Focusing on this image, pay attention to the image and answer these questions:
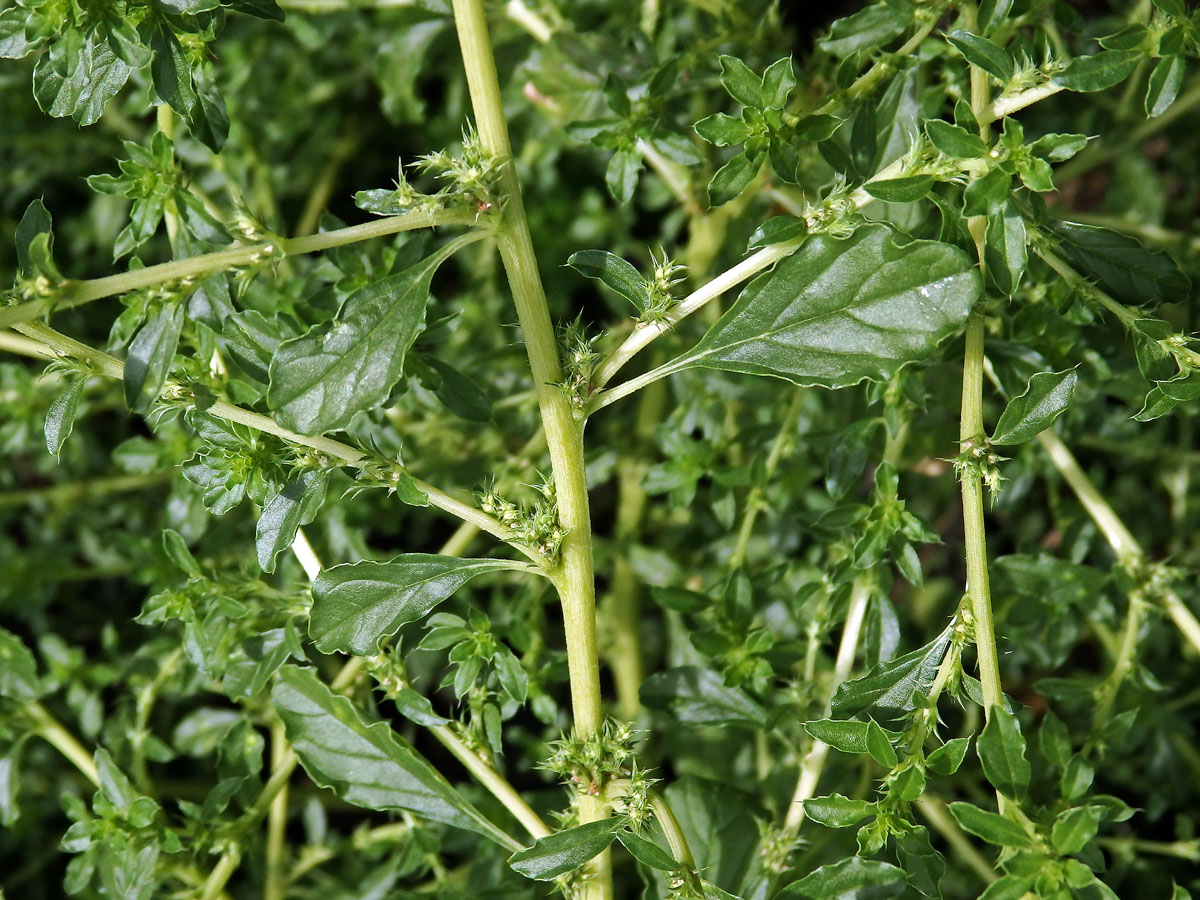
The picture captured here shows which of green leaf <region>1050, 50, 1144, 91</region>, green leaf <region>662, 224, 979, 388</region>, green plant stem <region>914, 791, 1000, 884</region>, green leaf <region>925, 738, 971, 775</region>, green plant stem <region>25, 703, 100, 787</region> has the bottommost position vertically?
green plant stem <region>914, 791, 1000, 884</region>

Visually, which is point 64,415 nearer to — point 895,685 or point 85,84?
point 85,84

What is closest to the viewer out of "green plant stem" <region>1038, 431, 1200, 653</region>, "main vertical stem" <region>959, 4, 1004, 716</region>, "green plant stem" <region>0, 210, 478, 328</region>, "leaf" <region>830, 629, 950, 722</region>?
"green plant stem" <region>0, 210, 478, 328</region>

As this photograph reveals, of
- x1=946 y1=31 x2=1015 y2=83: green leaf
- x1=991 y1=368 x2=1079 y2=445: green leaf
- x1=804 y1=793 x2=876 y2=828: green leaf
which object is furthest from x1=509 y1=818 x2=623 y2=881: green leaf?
x1=946 y1=31 x2=1015 y2=83: green leaf

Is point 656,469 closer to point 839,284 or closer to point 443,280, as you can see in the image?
point 839,284

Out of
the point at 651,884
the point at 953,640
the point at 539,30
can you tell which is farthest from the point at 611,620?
the point at 539,30

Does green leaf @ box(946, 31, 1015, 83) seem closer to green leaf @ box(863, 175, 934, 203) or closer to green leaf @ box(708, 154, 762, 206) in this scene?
green leaf @ box(863, 175, 934, 203)

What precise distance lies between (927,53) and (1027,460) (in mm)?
709

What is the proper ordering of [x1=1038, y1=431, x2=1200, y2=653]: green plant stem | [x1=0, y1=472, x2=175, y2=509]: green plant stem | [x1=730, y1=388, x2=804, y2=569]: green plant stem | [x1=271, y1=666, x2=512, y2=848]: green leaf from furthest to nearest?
1. [x1=0, y1=472, x2=175, y2=509]: green plant stem
2. [x1=730, y1=388, x2=804, y2=569]: green plant stem
3. [x1=1038, y1=431, x2=1200, y2=653]: green plant stem
4. [x1=271, y1=666, x2=512, y2=848]: green leaf

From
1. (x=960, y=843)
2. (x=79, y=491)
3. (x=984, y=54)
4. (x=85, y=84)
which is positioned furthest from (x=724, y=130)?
(x=79, y=491)

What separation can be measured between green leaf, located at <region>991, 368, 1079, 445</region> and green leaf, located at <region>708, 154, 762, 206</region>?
44cm

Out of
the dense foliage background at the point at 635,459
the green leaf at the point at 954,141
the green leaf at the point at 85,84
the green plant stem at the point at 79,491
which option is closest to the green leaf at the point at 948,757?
the dense foliage background at the point at 635,459

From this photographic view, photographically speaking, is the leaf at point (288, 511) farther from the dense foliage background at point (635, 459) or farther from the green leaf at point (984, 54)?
the green leaf at point (984, 54)

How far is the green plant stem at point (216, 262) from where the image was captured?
1.21 metres

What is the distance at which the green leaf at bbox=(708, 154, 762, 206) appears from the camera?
56.7 inches
